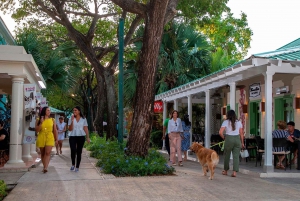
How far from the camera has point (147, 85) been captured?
11.2 m

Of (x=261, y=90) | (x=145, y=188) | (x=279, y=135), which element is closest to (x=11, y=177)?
(x=145, y=188)

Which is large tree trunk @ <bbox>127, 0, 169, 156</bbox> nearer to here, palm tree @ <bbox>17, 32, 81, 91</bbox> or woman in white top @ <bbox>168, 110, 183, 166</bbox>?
woman in white top @ <bbox>168, 110, 183, 166</bbox>

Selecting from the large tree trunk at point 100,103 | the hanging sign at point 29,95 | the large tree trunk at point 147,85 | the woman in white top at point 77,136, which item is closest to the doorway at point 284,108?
the large tree trunk at point 147,85

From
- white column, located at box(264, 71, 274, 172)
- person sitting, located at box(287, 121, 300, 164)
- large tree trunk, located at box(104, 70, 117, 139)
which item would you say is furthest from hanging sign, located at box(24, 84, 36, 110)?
large tree trunk, located at box(104, 70, 117, 139)

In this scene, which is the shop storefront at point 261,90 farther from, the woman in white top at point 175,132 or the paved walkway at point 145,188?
the paved walkway at point 145,188

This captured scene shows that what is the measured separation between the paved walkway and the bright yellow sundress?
2.55 feet

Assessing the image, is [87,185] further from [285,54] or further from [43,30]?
[43,30]

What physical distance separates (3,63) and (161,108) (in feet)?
43.3

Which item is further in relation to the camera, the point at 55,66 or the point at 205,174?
the point at 55,66

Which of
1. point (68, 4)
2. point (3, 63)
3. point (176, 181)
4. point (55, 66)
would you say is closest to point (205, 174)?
point (176, 181)

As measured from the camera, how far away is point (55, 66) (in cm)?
2200

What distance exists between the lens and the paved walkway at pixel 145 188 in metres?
7.49

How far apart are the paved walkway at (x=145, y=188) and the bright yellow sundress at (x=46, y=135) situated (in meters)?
0.78

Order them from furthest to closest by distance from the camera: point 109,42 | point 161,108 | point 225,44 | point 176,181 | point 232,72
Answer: point 225,44
point 109,42
point 161,108
point 232,72
point 176,181
